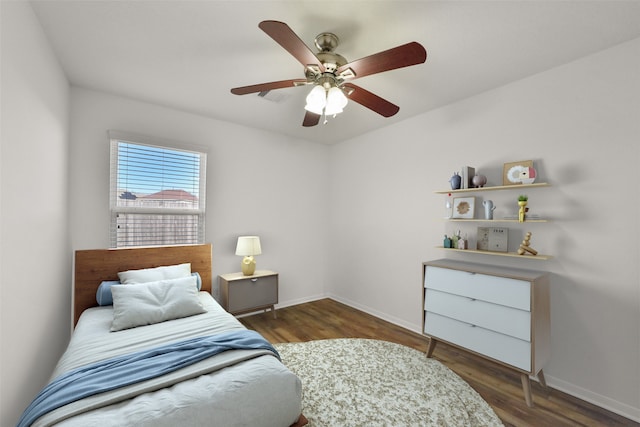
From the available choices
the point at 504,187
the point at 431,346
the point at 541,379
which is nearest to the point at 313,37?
the point at 504,187

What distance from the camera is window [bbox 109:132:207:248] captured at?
295 cm

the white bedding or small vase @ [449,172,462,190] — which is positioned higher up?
small vase @ [449,172,462,190]

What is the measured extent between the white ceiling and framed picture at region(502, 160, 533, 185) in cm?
78

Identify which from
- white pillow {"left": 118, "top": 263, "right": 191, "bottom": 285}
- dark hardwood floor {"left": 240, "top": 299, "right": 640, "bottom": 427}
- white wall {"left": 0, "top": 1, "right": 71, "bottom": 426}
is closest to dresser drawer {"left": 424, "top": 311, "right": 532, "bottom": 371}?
dark hardwood floor {"left": 240, "top": 299, "right": 640, "bottom": 427}

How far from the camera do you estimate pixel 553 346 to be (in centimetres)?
230

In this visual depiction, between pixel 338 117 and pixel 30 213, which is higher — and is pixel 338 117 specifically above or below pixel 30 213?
above

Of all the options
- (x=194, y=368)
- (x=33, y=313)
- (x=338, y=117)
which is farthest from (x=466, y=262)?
(x=33, y=313)

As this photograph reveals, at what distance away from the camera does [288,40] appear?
1.51 meters

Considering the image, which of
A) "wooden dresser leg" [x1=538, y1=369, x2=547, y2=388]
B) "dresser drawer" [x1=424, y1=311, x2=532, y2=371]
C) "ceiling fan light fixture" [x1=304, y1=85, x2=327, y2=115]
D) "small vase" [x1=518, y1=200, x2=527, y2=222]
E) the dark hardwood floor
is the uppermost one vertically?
"ceiling fan light fixture" [x1=304, y1=85, x2=327, y2=115]

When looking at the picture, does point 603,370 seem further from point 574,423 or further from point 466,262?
point 466,262

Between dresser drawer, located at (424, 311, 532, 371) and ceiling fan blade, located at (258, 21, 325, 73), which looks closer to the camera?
ceiling fan blade, located at (258, 21, 325, 73)

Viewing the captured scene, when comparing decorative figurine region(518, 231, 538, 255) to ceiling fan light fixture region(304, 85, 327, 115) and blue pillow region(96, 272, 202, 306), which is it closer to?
ceiling fan light fixture region(304, 85, 327, 115)

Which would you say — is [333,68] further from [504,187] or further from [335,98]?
[504,187]

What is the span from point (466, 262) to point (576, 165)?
1198 mm
